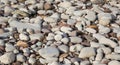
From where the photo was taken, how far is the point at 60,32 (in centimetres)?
340

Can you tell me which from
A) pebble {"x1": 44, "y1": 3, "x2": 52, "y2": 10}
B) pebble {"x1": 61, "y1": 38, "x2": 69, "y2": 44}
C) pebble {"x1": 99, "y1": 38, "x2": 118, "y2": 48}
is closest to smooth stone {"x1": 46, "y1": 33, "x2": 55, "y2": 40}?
pebble {"x1": 61, "y1": 38, "x2": 69, "y2": 44}

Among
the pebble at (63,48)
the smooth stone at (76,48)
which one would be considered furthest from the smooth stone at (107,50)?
the pebble at (63,48)

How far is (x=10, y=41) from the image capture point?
127 inches

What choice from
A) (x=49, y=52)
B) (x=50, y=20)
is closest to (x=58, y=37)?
(x=49, y=52)

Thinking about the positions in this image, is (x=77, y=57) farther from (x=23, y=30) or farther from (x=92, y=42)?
(x=23, y=30)

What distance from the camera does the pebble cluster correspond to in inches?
117

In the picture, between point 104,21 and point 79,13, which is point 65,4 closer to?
point 79,13

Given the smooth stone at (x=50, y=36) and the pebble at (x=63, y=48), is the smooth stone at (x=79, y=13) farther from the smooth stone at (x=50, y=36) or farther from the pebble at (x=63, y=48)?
the pebble at (x=63, y=48)

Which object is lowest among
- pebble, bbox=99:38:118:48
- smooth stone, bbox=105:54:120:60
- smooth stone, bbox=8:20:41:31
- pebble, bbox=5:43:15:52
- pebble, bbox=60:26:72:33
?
smooth stone, bbox=105:54:120:60

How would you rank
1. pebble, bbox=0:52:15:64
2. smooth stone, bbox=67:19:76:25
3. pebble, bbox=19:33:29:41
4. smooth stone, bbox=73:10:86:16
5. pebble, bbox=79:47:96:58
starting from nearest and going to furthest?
1. pebble, bbox=0:52:15:64
2. pebble, bbox=79:47:96:58
3. pebble, bbox=19:33:29:41
4. smooth stone, bbox=67:19:76:25
5. smooth stone, bbox=73:10:86:16

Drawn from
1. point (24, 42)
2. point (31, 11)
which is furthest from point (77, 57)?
point (31, 11)

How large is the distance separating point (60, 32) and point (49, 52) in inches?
17.3

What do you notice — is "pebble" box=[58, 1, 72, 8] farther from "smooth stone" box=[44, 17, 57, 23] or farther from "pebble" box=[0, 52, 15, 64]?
"pebble" box=[0, 52, 15, 64]

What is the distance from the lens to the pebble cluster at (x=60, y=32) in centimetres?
298
